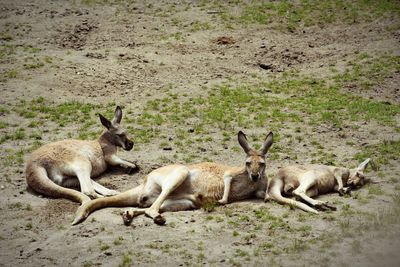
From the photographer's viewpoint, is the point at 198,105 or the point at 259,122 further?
the point at 198,105

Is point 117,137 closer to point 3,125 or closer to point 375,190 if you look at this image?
point 3,125

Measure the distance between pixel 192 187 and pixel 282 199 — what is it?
1.44 metres

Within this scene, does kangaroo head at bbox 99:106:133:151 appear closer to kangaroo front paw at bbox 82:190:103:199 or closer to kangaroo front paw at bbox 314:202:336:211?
kangaroo front paw at bbox 82:190:103:199

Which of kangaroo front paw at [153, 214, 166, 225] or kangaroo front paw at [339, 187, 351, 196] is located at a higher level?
kangaroo front paw at [339, 187, 351, 196]

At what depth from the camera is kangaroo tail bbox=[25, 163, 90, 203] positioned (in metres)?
9.70

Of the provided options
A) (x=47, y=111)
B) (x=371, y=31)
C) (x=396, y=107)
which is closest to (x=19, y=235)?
(x=47, y=111)

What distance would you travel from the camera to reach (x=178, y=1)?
2189 cm

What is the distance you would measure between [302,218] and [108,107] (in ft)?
23.5

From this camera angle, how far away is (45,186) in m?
9.95

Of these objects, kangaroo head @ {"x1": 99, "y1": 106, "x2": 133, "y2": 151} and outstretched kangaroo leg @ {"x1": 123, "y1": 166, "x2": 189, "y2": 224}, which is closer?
outstretched kangaroo leg @ {"x1": 123, "y1": 166, "x2": 189, "y2": 224}

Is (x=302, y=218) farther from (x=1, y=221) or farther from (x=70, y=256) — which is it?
(x=1, y=221)

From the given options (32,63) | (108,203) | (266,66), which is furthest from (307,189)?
(32,63)

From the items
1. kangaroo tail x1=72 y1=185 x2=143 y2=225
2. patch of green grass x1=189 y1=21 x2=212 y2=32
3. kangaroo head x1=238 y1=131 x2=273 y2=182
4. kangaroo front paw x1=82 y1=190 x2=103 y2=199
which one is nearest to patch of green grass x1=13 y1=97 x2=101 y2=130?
kangaroo front paw x1=82 y1=190 x2=103 y2=199

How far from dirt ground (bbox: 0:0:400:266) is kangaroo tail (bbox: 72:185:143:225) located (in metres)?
0.12
